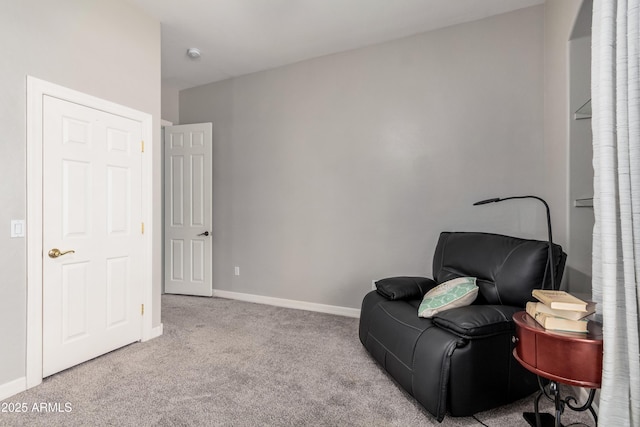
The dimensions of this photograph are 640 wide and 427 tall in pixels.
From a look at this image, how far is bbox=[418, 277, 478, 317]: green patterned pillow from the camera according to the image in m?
2.09

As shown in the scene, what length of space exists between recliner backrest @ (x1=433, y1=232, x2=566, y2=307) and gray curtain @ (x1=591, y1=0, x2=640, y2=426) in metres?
0.79

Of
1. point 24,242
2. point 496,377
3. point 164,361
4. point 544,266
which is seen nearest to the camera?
point 496,377

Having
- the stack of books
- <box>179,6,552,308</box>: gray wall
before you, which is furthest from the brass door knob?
the stack of books

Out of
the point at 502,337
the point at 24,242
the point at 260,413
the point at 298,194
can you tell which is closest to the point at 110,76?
the point at 24,242

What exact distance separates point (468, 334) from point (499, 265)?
72 centimetres

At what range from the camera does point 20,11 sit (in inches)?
85.4

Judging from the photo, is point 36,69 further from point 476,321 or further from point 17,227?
point 476,321

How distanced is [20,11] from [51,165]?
3.19ft

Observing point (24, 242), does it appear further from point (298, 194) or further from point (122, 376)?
point (298, 194)

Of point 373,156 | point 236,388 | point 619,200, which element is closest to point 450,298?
point 619,200

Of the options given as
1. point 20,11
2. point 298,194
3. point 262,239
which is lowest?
point 262,239

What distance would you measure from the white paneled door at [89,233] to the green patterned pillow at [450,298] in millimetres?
2405

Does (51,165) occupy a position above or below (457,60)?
below

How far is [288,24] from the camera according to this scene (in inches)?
128
